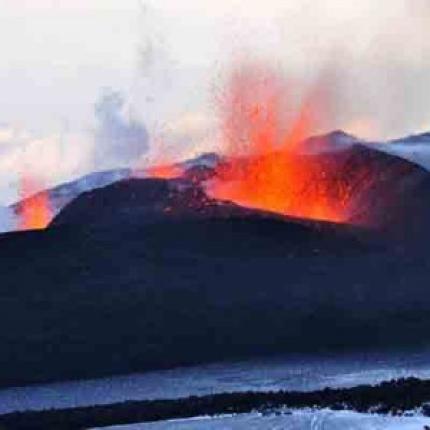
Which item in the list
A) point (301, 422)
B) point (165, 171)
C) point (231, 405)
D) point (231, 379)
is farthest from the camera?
point (165, 171)

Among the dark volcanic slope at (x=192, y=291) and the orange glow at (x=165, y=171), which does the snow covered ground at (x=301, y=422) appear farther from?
the orange glow at (x=165, y=171)

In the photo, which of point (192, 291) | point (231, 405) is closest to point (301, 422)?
point (231, 405)

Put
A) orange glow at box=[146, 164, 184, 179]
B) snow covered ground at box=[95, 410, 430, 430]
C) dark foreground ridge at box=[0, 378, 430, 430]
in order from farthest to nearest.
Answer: orange glow at box=[146, 164, 184, 179], dark foreground ridge at box=[0, 378, 430, 430], snow covered ground at box=[95, 410, 430, 430]

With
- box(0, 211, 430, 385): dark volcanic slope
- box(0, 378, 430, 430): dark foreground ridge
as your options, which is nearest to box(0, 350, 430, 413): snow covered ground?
box(0, 211, 430, 385): dark volcanic slope

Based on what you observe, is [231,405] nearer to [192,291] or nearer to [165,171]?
[192,291]

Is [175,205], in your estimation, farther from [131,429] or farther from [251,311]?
[131,429]

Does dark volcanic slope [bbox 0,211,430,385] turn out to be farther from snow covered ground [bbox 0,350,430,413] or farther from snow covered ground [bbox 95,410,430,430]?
snow covered ground [bbox 95,410,430,430]
